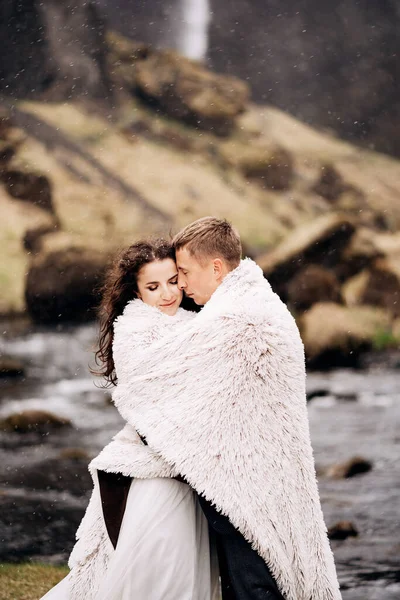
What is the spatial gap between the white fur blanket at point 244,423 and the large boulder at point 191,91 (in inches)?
150

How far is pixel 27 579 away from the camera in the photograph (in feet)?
13.9

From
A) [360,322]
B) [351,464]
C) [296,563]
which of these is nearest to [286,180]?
[360,322]

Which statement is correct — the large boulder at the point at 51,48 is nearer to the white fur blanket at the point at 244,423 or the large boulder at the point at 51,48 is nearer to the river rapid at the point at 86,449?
the river rapid at the point at 86,449

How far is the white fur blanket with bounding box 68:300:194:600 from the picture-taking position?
2.09 metres

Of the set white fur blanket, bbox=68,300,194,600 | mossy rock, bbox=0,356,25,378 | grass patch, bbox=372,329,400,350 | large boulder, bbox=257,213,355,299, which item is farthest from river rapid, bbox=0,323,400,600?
white fur blanket, bbox=68,300,194,600

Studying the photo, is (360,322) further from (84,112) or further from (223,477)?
(223,477)

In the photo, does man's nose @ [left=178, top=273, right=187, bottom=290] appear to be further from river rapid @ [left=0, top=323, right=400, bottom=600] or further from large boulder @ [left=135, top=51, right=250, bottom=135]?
large boulder @ [left=135, top=51, right=250, bottom=135]

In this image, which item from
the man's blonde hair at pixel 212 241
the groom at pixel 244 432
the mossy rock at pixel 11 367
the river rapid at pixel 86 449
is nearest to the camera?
the groom at pixel 244 432

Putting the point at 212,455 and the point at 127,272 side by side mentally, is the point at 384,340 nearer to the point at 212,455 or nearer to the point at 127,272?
the point at 127,272

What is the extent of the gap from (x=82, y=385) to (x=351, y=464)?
1.89 meters

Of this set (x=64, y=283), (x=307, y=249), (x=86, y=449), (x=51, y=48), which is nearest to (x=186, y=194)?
(x=307, y=249)

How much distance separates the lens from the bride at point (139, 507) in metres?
2.06

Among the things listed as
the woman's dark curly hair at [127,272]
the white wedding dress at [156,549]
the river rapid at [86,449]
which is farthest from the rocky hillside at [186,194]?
the white wedding dress at [156,549]

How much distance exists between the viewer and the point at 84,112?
5.57 m
